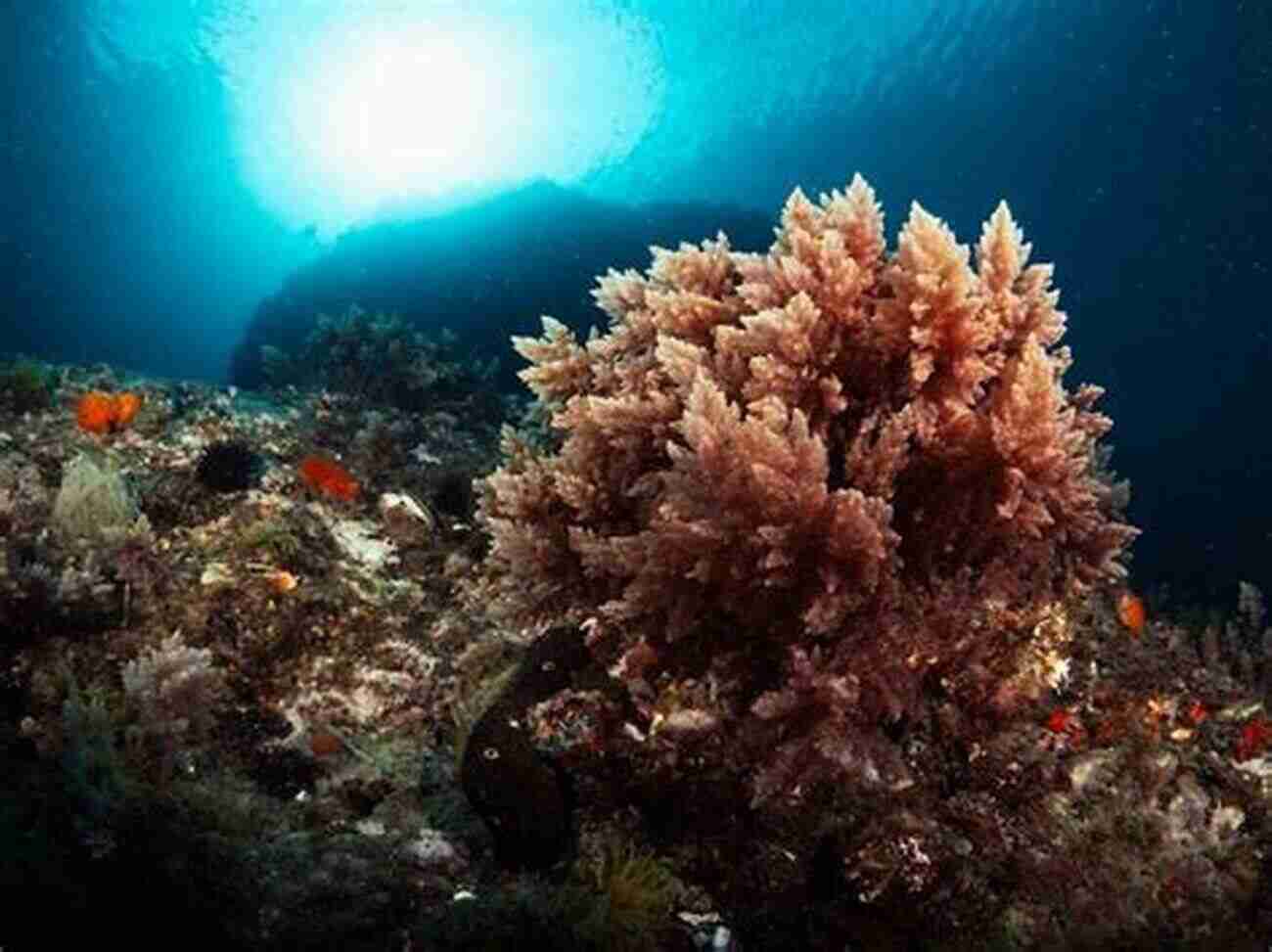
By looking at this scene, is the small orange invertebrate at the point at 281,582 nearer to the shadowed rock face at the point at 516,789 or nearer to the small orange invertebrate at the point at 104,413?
the shadowed rock face at the point at 516,789

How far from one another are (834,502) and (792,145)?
39355mm

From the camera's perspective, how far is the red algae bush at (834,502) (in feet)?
10.8

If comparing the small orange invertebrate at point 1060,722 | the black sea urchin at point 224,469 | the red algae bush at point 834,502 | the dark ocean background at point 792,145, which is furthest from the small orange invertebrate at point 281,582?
the dark ocean background at point 792,145

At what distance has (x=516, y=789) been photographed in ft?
11.1

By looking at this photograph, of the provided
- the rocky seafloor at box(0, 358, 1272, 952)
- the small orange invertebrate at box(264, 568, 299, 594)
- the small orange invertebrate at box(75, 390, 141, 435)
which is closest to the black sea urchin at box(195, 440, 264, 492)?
the rocky seafloor at box(0, 358, 1272, 952)

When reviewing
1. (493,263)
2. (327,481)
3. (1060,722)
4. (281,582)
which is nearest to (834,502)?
(1060,722)

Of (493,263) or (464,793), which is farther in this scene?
(493,263)

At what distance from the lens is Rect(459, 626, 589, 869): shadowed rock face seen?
3.32m

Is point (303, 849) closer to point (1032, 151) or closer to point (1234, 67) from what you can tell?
point (1234, 67)

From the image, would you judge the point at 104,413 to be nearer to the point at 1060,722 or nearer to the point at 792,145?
the point at 1060,722

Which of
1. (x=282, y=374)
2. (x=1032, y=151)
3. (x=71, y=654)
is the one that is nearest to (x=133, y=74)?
(x=1032, y=151)

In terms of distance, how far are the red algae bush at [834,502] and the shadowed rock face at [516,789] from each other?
430 millimetres

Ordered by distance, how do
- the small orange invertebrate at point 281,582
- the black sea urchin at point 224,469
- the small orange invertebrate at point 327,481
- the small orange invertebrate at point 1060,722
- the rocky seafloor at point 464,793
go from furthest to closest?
the small orange invertebrate at point 327,481
the black sea urchin at point 224,469
the small orange invertebrate at point 281,582
the small orange invertebrate at point 1060,722
the rocky seafloor at point 464,793

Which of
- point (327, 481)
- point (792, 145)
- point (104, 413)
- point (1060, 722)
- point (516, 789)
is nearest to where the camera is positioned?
point (516, 789)
